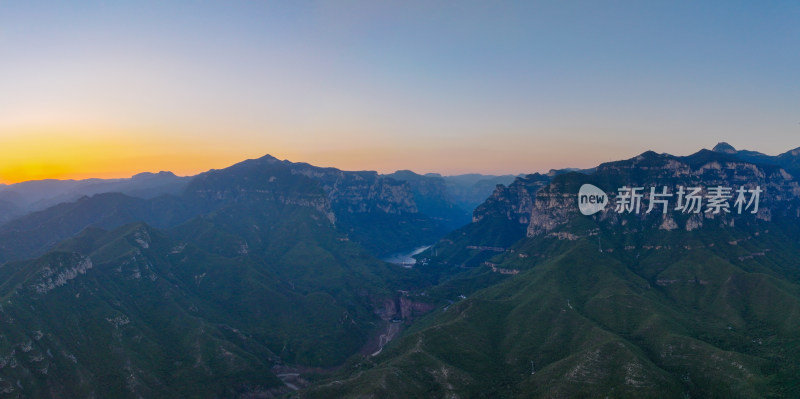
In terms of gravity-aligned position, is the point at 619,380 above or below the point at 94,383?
above

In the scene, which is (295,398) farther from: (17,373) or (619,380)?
(619,380)

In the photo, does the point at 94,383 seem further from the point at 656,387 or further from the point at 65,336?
the point at 656,387

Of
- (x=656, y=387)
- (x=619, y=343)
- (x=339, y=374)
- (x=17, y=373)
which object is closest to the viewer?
(x=656, y=387)

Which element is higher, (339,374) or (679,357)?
(679,357)

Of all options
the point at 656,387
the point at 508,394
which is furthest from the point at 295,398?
the point at 656,387

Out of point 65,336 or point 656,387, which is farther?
point 65,336

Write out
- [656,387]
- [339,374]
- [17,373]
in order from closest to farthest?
[656,387] < [17,373] < [339,374]

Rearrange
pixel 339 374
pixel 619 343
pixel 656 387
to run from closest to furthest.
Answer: pixel 656 387, pixel 619 343, pixel 339 374

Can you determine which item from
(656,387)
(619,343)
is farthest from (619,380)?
(619,343)

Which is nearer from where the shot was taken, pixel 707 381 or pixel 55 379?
pixel 707 381
